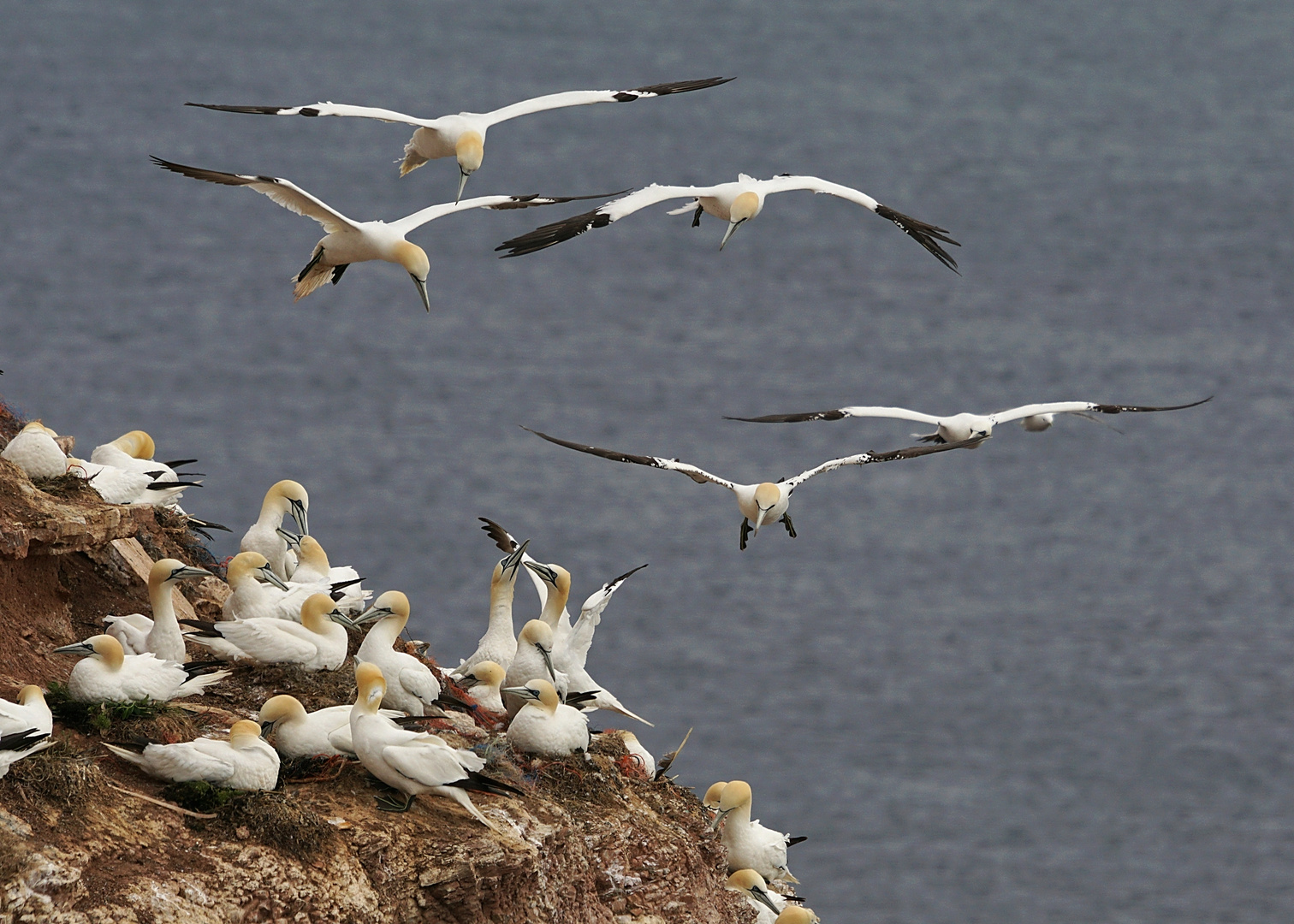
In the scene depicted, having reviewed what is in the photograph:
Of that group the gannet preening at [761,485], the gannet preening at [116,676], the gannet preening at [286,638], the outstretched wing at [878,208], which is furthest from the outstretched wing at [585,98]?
the gannet preening at [116,676]

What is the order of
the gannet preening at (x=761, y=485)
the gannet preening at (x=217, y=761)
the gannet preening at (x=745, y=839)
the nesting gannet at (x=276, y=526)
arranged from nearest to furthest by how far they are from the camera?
the gannet preening at (x=217, y=761), the gannet preening at (x=745, y=839), the nesting gannet at (x=276, y=526), the gannet preening at (x=761, y=485)

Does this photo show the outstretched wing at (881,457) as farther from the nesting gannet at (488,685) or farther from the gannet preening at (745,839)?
the nesting gannet at (488,685)

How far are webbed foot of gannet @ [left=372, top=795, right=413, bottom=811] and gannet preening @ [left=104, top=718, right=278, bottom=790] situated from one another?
740mm

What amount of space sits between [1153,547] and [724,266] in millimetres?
20365

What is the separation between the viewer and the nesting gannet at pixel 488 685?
14797 millimetres

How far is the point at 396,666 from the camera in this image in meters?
13.7

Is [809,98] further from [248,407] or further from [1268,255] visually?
[248,407]

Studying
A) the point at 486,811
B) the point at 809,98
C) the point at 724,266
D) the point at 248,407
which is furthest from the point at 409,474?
the point at 486,811

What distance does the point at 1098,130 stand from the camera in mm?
82938

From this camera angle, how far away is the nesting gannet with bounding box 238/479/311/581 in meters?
16.4

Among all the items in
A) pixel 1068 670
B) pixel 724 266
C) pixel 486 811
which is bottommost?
pixel 1068 670

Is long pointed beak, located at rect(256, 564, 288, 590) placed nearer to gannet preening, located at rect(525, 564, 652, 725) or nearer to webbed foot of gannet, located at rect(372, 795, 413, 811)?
gannet preening, located at rect(525, 564, 652, 725)

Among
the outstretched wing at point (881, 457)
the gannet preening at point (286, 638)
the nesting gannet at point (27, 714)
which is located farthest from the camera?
the outstretched wing at point (881, 457)

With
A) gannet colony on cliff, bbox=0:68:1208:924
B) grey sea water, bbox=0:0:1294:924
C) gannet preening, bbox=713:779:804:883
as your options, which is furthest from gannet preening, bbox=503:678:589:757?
grey sea water, bbox=0:0:1294:924
